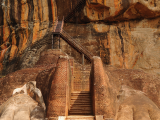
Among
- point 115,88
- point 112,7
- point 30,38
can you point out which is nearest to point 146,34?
point 112,7

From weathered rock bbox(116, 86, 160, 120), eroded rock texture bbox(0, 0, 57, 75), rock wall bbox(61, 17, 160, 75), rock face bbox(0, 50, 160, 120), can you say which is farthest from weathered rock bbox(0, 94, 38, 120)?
eroded rock texture bbox(0, 0, 57, 75)

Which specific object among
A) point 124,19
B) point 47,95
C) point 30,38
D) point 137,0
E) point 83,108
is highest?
point 137,0

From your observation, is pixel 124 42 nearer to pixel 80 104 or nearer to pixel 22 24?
pixel 22 24

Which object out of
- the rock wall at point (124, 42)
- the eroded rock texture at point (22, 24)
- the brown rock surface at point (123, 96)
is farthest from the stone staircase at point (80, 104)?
the eroded rock texture at point (22, 24)

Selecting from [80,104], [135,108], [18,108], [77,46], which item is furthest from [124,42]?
[18,108]

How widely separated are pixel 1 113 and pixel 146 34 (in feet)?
62.1

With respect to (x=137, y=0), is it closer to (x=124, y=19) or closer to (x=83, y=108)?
(x=124, y=19)

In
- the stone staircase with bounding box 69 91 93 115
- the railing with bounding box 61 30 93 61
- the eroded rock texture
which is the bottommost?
the stone staircase with bounding box 69 91 93 115

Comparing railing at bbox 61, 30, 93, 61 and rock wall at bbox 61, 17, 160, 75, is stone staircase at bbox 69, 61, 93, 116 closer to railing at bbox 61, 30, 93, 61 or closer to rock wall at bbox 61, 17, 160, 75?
railing at bbox 61, 30, 93, 61

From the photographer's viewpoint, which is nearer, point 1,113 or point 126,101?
point 1,113

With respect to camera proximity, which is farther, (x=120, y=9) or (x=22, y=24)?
(x=22, y=24)

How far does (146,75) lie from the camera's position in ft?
41.5

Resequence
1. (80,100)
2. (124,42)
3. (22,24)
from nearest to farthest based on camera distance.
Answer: (80,100) < (124,42) < (22,24)

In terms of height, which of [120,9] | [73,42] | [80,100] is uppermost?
[120,9]
